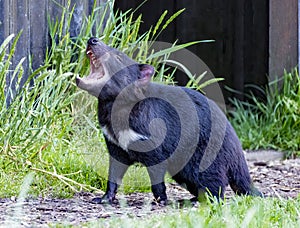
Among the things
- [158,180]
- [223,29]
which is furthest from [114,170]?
[223,29]

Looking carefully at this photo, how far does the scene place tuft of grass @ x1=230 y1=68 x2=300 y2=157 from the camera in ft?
21.4

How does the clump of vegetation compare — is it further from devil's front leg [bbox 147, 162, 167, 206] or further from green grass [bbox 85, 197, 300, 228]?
green grass [bbox 85, 197, 300, 228]

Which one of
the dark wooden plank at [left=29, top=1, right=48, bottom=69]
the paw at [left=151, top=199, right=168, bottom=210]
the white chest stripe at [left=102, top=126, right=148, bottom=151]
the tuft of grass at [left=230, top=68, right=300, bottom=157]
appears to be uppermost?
the dark wooden plank at [left=29, top=1, right=48, bottom=69]

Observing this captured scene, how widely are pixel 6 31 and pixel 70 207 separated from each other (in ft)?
5.80

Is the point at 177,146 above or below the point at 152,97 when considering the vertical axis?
below

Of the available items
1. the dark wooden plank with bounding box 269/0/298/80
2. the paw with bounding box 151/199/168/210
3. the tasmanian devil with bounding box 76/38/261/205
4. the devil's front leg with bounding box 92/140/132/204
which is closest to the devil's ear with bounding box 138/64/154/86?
the tasmanian devil with bounding box 76/38/261/205

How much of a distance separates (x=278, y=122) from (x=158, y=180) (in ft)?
9.49

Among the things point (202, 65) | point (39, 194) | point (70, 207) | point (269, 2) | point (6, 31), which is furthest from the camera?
point (202, 65)

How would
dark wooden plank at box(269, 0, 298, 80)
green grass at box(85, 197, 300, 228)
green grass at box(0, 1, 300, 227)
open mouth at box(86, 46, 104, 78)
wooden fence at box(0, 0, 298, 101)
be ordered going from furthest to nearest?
dark wooden plank at box(269, 0, 298, 80)
wooden fence at box(0, 0, 298, 101)
open mouth at box(86, 46, 104, 78)
green grass at box(0, 1, 300, 227)
green grass at box(85, 197, 300, 228)

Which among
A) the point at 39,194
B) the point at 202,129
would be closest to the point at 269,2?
the point at 202,129

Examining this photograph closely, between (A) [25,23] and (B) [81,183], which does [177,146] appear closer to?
(B) [81,183]

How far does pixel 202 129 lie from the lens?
416 centimetres

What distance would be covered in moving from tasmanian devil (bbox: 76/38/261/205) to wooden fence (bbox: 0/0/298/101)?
4.75 ft

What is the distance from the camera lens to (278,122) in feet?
21.9
